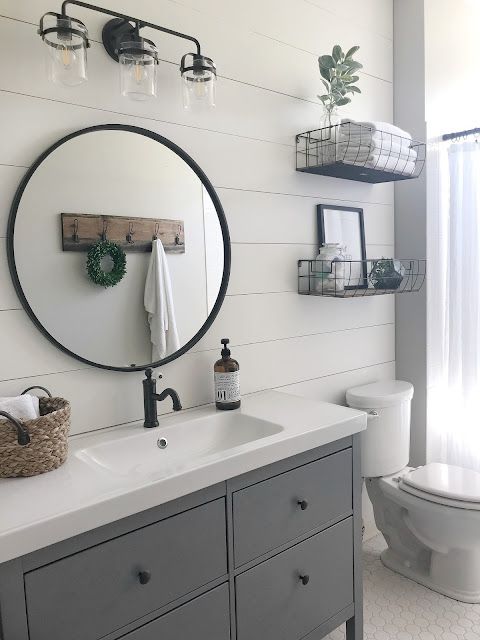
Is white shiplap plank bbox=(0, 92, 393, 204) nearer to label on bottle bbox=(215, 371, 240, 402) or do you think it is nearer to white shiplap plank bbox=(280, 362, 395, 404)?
label on bottle bbox=(215, 371, 240, 402)

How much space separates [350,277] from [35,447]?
4.88 feet

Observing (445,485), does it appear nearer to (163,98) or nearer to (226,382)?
(226,382)

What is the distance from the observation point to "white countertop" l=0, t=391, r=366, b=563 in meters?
1.08

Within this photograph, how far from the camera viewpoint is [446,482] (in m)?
2.14

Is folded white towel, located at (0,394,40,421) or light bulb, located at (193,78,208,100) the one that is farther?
light bulb, located at (193,78,208,100)

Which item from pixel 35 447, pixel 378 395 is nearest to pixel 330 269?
pixel 378 395

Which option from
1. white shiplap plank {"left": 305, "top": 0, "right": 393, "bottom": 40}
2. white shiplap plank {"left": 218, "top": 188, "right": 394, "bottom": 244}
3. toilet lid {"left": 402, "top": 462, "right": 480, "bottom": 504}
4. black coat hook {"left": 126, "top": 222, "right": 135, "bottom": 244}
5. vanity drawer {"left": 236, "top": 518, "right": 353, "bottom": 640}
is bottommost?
vanity drawer {"left": 236, "top": 518, "right": 353, "bottom": 640}

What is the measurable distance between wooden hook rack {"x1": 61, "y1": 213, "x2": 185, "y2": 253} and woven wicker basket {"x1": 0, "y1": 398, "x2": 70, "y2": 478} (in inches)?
21.0

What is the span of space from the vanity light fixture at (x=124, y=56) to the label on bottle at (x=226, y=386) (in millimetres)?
873

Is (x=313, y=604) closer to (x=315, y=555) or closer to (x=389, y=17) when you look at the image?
(x=315, y=555)

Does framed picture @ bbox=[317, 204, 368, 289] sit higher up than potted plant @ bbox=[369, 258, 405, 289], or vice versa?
framed picture @ bbox=[317, 204, 368, 289]

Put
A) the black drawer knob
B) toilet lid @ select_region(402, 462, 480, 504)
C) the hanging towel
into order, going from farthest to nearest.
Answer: toilet lid @ select_region(402, 462, 480, 504) → the hanging towel → the black drawer knob

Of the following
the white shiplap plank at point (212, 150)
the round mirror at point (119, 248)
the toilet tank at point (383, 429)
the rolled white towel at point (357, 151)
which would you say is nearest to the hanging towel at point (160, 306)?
the round mirror at point (119, 248)

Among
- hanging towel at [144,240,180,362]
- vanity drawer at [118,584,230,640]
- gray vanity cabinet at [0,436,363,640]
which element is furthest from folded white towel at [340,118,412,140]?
vanity drawer at [118,584,230,640]
